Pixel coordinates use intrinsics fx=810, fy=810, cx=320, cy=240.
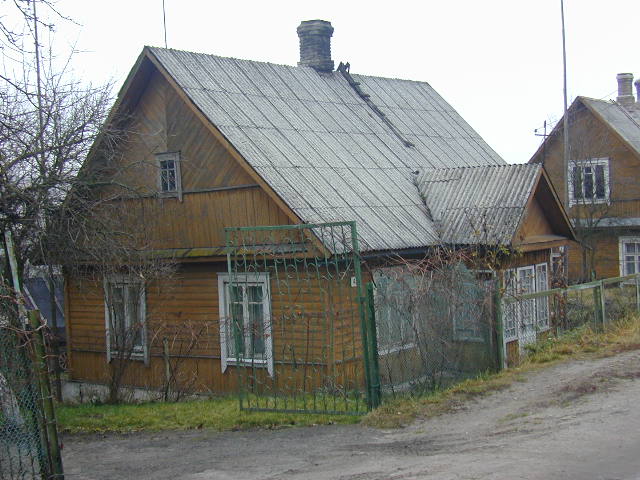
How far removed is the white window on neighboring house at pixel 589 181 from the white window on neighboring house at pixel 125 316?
16.4 metres

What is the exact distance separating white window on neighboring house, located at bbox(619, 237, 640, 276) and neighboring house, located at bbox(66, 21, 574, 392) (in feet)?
34.7

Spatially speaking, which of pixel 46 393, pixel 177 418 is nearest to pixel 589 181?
pixel 177 418

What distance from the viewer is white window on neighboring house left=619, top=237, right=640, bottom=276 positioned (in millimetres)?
26016

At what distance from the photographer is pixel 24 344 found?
701cm

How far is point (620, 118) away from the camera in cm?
2770

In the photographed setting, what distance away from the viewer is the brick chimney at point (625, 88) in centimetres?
3135

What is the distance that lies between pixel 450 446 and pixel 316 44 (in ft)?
46.2

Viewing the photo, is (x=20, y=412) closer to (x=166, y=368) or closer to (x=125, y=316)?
(x=166, y=368)

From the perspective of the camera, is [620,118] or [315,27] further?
[620,118]

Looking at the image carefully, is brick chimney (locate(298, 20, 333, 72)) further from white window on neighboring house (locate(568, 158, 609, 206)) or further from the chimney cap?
white window on neighboring house (locate(568, 158, 609, 206))

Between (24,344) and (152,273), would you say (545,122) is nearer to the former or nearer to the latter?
(152,273)

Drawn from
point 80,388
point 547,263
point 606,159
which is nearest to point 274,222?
point 80,388

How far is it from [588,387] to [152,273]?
724 centimetres

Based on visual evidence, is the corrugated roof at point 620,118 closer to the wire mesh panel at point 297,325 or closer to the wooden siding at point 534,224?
the wooden siding at point 534,224
